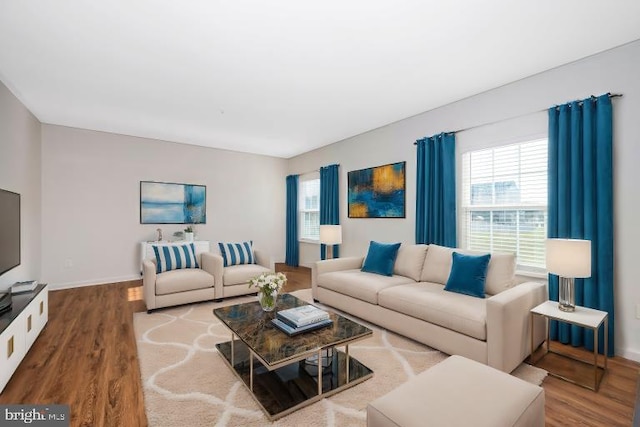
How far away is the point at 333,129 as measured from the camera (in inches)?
200

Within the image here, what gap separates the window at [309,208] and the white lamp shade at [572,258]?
455cm

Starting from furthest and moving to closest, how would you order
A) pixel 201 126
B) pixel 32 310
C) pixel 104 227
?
1. pixel 104 227
2. pixel 201 126
3. pixel 32 310

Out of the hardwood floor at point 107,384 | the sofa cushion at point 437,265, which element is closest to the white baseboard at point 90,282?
the hardwood floor at point 107,384

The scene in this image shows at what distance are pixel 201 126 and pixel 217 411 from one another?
165 inches

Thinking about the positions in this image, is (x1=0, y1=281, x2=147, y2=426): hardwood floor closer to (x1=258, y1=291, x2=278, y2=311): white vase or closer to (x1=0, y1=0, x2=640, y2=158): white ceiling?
(x1=258, y1=291, x2=278, y2=311): white vase

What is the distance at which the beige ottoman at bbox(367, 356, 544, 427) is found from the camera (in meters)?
1.25

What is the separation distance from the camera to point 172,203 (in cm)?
582

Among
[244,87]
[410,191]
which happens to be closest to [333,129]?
[410,191]

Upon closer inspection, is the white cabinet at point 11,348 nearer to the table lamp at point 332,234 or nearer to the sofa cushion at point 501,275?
the table lamp at point 332,234

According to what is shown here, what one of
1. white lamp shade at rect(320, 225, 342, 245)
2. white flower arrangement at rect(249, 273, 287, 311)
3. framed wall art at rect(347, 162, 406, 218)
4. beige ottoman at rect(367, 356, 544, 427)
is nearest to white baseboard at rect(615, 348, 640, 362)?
beige ottoman at rect(367, 356, 544, 427)

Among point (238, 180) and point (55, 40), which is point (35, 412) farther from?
point (238, 180)

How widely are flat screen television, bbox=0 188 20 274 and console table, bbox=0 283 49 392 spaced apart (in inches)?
13.4

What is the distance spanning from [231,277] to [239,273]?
124 millimetres

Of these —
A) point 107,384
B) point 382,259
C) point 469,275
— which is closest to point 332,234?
point 382,259
